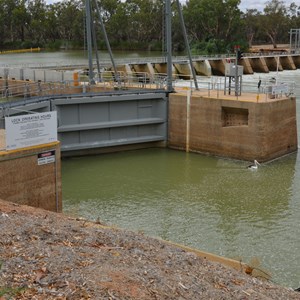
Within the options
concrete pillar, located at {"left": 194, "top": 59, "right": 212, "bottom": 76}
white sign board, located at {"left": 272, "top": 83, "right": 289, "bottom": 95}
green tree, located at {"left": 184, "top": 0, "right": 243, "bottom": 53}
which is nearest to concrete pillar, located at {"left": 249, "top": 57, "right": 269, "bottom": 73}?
concrete pillar, located at {"left": 194, "top": 59, "right": 212, "bottom": 76}

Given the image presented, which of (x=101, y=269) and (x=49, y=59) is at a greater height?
(x=49, y=59)

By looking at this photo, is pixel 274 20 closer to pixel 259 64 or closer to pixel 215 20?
pixel 215 20

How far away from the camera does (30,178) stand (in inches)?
550

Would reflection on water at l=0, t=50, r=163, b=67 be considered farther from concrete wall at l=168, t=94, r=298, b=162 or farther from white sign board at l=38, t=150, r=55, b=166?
white sign board at l=38, t=150, r=55, b=166

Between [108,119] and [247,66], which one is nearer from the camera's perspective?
[108,119]

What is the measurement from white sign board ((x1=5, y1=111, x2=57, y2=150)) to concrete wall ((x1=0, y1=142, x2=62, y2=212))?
0.16 meters

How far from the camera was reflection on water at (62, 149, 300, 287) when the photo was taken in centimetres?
1430

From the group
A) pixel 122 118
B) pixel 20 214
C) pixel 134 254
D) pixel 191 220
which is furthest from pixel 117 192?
pixel 134 254

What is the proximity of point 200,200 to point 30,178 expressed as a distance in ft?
21.2

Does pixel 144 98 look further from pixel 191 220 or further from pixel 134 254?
pixel 134 254

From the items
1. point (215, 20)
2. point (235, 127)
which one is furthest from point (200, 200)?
point (215, 20)

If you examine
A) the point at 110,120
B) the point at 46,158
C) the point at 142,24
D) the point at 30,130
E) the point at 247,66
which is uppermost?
the point at 142,24

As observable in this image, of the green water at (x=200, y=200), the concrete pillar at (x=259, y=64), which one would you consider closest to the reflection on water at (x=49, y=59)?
the concrete pillar at (x=259, y=64)

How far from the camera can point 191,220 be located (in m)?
16.0
